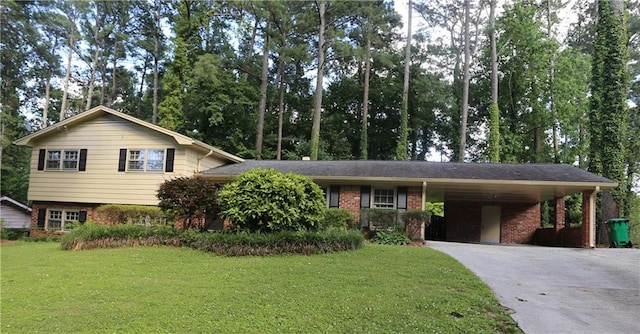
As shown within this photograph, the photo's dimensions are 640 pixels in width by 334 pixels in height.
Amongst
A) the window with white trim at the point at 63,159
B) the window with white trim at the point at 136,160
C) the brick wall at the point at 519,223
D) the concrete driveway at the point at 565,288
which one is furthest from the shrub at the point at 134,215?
the brick wall at the point at 519,223

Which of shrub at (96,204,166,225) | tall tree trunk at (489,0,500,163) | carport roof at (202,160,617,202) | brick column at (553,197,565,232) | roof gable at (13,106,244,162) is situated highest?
tall tree trunk at (489,0,500,163)

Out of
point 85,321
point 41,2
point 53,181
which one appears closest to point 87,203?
point 53,181

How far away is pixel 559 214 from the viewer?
16641mm

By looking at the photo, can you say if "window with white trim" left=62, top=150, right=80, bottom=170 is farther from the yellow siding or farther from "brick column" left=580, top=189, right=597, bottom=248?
"brick column" left=580, top=189, right=597, bottom=248

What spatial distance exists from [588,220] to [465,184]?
4.09m

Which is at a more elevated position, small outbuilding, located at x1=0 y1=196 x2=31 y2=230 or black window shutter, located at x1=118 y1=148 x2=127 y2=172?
black window shutter, located at x1=118 y1=148 x2=127 y2=172

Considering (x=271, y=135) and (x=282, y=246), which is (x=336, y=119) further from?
(x=282, y=246)

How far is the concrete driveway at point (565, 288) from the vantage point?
5051 millimetres

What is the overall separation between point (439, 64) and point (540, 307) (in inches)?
1168

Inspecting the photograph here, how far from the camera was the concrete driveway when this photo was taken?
16.6 feet

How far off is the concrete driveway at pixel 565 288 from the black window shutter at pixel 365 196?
4714mm

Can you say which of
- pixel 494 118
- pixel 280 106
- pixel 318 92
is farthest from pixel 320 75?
pixel 494 118

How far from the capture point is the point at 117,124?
16844 millimetres

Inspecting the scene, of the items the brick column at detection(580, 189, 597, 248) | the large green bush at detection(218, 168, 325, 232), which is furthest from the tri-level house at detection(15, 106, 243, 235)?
the brick column at detection(580, 189, 597, 248)
